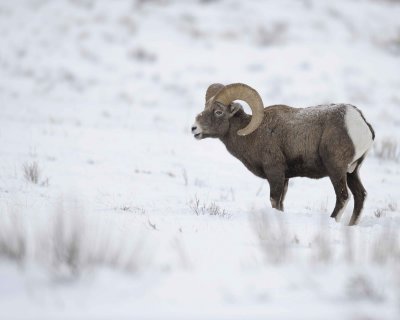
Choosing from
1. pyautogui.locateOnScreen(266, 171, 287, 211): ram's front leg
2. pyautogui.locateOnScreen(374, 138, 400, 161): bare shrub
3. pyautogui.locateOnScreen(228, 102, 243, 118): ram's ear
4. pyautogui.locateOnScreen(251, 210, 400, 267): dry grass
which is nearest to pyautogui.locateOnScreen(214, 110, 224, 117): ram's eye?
pyautogui.locateOnScreen(228, 102, 243, 118): ram's ear

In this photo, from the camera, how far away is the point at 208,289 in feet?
11.5

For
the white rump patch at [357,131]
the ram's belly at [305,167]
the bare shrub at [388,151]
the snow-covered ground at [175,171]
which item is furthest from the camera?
the bare shrub at [388,151]

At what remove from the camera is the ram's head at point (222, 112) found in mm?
7371

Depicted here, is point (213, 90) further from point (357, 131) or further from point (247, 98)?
point (357, 131)

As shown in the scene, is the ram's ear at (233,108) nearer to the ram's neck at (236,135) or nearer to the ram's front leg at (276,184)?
the ram's neck at (236,135)

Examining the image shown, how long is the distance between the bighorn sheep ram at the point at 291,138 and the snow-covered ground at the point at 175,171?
62 cm

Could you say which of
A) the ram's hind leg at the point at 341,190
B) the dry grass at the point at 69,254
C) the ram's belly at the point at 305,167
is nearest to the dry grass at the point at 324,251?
the dry grass at the point at 69,254

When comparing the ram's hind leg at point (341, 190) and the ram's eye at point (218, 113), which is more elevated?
the ram's eye at point (218, 113)

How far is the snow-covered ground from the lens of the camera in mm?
3477

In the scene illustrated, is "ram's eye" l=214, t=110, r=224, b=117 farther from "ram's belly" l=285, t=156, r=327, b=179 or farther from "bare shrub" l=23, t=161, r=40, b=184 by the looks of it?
"bare shrub" l=23, t=161, r=40, b=184

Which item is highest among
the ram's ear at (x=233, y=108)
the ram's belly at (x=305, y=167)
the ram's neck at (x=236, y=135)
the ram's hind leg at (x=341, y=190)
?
the ram's ear at (x=233, y=108)

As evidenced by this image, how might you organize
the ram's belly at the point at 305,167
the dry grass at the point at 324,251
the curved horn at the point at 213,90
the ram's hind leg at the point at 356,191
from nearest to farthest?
1. the dry grass at the point at 324,251
2. the ram's belly at the point at 305,167
3. the ram's hind leg at the point at 356,191
4. the curved horn at the point at 213,90

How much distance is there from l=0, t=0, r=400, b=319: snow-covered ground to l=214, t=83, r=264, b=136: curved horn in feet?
3.91

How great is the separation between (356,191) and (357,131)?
1024mm
